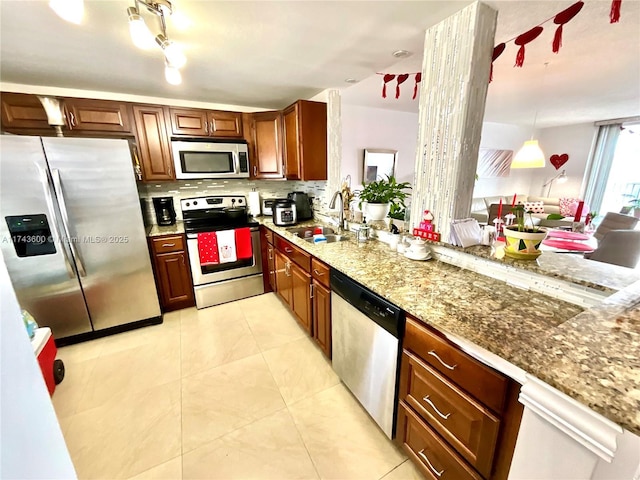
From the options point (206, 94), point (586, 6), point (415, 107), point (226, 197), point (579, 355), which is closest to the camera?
point (579, 355)

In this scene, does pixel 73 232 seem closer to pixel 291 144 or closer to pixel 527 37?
pixel 291 144

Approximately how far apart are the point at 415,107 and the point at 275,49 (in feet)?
8.18

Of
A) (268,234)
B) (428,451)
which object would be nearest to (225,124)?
(268,234)

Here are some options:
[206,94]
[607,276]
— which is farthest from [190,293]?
[607,276]

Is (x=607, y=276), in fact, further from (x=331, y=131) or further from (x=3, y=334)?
(x=331, y=131)

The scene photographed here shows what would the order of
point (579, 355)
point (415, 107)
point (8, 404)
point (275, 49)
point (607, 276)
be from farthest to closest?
1. point (415, 107)
2. point (275, 49)
3. point (607, 276)
4. point (579, 355)
5. point (8, 404)

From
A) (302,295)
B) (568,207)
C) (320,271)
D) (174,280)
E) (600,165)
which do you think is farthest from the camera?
(600,165)

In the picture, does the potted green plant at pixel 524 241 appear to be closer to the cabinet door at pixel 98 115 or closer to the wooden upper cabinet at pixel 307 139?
the wooden upper cabinet at pixel 307 139

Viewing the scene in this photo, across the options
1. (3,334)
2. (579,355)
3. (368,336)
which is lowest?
(368,336)

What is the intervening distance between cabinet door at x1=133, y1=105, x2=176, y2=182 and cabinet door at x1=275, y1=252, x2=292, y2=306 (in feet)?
4.56

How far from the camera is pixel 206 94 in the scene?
2.56 meters

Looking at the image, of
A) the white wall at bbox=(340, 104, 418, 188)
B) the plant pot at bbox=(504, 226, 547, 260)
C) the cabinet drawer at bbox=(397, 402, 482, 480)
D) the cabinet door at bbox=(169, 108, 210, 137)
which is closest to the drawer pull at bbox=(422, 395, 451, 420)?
the cabinet drawer at bbox=(397, 402, 482, 480)

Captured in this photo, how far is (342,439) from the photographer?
142cm

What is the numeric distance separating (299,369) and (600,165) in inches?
263
